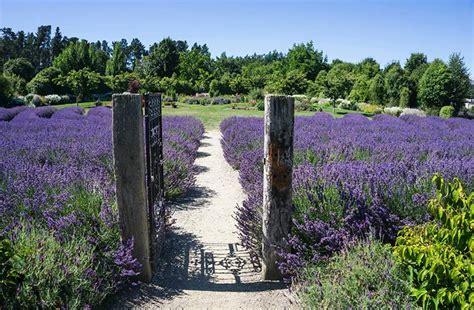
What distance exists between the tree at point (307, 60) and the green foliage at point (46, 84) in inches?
1308

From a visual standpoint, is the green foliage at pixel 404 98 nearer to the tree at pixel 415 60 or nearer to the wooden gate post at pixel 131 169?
the tree at pixel 415 60

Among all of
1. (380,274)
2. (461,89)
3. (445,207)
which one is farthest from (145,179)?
(461,89)

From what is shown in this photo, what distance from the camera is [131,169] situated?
3.43m

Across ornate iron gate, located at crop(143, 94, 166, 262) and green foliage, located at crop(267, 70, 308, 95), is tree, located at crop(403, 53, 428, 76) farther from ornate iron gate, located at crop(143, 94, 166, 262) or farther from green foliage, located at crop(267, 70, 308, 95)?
ornate iron gate, located at crop(143, 94, 166, 262)

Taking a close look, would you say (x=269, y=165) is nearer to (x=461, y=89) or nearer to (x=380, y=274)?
(x=380, y=274)

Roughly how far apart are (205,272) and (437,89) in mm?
30901

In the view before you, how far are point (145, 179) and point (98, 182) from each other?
818 mm

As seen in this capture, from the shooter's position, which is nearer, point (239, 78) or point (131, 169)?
point (131, 169)

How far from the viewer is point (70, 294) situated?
2805mm

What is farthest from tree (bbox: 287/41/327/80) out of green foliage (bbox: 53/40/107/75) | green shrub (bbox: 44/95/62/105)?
green shrub (bbox: 44/95/62/105)

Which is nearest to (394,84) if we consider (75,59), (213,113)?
(213,113)

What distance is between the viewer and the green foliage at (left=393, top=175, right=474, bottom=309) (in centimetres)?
201

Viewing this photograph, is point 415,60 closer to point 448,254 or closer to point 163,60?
point 163,60

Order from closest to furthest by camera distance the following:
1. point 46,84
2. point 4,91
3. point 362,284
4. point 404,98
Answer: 1. point 362,284
2. point 4,91
3. point 404,98
4. point 46,84
